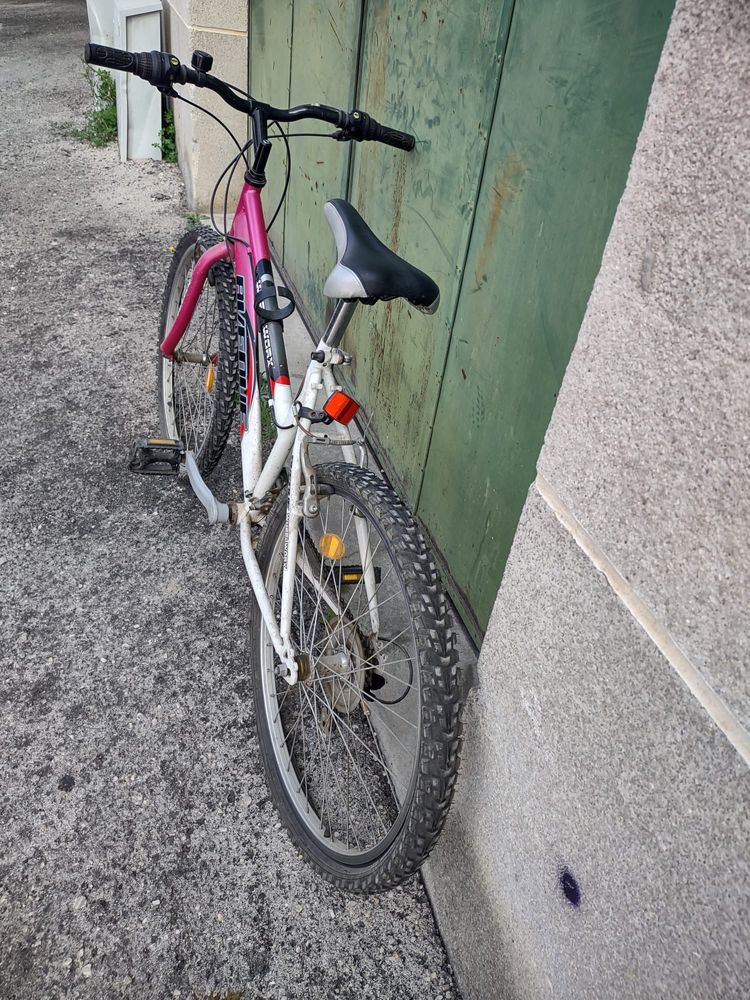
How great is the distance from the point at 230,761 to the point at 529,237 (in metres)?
1.77

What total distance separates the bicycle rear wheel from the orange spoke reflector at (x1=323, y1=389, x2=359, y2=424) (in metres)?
0.99

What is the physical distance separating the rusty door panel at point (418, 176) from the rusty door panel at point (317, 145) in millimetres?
234

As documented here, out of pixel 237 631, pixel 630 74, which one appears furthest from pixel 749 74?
pixel 237 631

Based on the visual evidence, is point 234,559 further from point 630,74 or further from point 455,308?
point 630,74

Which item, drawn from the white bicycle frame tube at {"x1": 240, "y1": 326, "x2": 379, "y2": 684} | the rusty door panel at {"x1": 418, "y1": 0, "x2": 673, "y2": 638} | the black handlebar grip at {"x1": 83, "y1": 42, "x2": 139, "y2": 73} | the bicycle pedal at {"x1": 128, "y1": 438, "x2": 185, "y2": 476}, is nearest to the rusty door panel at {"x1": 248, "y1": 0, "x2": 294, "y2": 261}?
the bicycle pedal at {"x1": 128, "y1": 438, "x2": 185, "y2": 476}

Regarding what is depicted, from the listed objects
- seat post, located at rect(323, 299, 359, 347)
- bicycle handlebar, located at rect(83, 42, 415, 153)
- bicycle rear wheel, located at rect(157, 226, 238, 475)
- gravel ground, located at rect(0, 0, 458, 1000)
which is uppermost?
bicycle handlebar, located at rect(83, 42, 415, 153)

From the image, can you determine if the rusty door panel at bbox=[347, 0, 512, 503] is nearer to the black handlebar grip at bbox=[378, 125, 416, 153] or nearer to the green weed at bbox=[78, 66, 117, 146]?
A: the black handlebar grip at bbox=[378, 125, 416, 153]

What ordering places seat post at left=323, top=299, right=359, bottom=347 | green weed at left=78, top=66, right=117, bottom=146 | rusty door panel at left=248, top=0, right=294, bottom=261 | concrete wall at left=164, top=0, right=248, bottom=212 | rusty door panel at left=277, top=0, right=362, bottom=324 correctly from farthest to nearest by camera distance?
1. green weed at left=78, top=66, right=117, bottom=146
2. concrete wall at left=164, top=0, right=248, bottom=212
3. rusty door panel at left=248, top=0, right=294, bottom=261
4. rusty door panel at left=277, top=0, right=362, bottom=324
5. seat post at left=323, top=299, right=359, bottom=347

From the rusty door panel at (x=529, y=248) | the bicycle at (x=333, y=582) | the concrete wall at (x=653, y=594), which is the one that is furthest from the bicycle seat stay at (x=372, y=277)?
the concrete wall at (x=653, y=594)

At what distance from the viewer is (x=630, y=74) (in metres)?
1.45

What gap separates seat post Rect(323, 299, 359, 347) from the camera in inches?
68.0

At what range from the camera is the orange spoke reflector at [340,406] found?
180 centimetres

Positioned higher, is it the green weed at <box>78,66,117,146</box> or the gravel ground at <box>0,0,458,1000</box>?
the green weed at <box>78,66,117,146</box>

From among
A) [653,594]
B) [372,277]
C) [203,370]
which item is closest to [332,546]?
[372,277]
